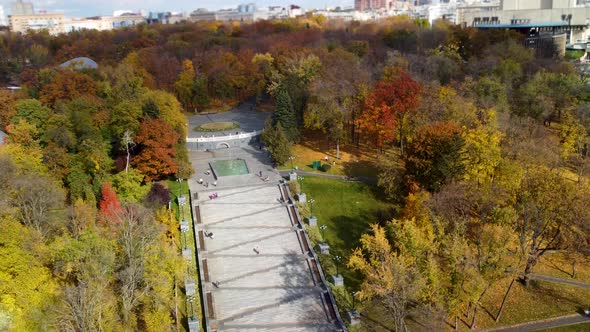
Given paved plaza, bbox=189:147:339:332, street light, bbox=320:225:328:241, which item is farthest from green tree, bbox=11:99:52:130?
street light, bbox=320:225:328:241

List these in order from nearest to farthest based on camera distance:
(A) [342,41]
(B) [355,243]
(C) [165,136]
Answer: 1. (B) [355,243]
2. (C) [165,136]
3. (A) [342,41]

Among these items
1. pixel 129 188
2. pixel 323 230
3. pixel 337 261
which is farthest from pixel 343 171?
pixel 129 188

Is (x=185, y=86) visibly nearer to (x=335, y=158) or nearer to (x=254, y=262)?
(x=335, y=158)

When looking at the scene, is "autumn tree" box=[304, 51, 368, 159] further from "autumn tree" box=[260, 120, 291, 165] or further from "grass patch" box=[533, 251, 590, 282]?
"grass patch" box=[533, 251, 590, 282]

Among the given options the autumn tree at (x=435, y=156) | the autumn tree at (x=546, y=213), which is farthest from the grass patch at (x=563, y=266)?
the autumn tree at (x=435, y=156)

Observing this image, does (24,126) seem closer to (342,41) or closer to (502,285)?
(502,285)

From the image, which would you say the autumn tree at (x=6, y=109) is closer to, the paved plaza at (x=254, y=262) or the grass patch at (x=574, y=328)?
→ the paved plaza at (x=254, y=262)

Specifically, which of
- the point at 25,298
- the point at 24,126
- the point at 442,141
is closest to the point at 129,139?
the point at 24,126
